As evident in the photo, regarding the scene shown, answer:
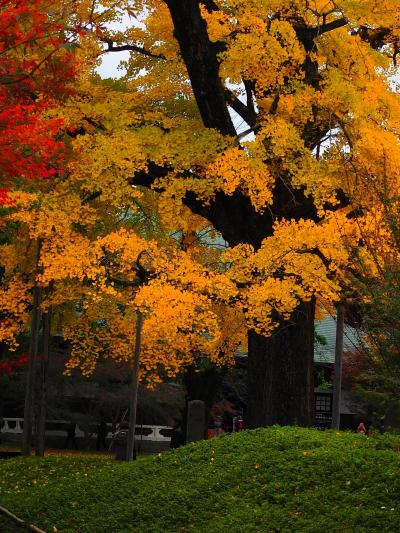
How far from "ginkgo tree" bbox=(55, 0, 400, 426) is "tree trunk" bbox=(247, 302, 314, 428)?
3 cm

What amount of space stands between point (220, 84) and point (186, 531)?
10053 millimetres

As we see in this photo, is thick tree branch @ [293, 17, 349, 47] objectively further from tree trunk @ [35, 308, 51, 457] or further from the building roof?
the building roof

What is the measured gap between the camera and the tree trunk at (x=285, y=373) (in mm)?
19938

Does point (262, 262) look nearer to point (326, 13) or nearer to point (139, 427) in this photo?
point (326, 13)

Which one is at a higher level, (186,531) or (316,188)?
(316,188)

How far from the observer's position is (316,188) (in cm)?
1877

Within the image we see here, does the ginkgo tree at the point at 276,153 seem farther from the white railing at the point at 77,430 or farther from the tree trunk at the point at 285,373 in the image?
the white railing at the point at 77,430

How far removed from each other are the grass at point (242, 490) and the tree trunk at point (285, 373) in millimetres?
3504

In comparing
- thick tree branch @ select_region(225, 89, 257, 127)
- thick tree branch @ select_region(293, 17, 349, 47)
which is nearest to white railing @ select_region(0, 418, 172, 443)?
thick tree branch @ select_region(225, 89, 257, 127)

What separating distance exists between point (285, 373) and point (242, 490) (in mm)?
6675

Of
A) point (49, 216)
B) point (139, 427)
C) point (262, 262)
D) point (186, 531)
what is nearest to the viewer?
point (186, 531)

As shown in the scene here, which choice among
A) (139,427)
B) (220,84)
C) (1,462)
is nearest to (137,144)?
(220,84)

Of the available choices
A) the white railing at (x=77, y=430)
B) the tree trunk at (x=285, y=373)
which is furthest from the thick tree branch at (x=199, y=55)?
the white railing at (x=77, y=430)

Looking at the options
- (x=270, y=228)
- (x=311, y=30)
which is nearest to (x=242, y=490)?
(x=270, y=228)
